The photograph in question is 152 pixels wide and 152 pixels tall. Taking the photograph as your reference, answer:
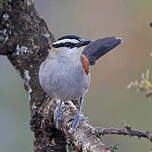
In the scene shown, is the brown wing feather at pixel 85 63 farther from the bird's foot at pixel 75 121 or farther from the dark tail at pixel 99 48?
the bird's foot at pixel 75 121

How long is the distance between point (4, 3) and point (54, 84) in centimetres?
114

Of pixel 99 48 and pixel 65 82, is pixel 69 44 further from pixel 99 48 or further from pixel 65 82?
pixel 99 48

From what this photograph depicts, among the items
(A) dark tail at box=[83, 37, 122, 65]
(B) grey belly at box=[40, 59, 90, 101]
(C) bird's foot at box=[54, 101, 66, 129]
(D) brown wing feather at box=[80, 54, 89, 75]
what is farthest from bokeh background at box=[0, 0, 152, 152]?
(C) bird's foot at box=[54, 101, 66, 129]

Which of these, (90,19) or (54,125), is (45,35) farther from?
(90,19)

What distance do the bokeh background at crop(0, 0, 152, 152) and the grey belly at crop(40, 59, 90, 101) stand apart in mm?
2536

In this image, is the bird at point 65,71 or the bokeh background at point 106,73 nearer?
the bird at point 65,71

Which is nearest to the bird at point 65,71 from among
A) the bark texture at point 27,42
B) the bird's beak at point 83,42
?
the bird's beak at point 83,42

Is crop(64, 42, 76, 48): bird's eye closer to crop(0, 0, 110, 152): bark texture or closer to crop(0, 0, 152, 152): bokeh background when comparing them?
crop(0, 0, 110, 152): bark texture

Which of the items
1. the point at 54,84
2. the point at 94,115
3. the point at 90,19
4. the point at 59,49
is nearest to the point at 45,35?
the point at 59,49

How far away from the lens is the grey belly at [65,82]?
4.23 m

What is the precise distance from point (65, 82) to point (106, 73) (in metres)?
3.08

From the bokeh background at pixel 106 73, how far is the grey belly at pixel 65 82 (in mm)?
2536

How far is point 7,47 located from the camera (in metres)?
4.56

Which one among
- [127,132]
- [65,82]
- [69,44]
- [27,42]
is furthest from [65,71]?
[127,132]
